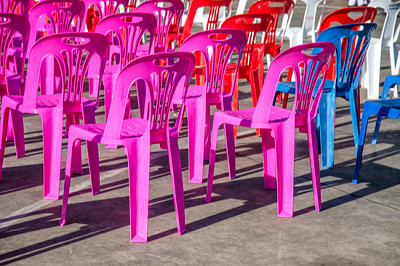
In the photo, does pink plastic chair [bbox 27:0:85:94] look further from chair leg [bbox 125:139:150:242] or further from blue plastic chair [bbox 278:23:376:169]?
chair leg [bbox 125:139:150:242]

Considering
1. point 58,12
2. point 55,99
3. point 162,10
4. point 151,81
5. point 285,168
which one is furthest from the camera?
point 162,10

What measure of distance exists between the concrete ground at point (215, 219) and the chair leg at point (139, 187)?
9cm

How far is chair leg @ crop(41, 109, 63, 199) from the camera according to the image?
16.7ft

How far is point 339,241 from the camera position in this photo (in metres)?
4.53

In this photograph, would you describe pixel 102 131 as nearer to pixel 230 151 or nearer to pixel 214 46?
pixel 214 46

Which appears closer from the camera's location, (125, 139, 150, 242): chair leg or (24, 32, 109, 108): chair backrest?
(125, 139, 150, 242): chair leg

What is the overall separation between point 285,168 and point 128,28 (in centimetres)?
203

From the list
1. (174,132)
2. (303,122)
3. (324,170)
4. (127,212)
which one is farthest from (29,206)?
(324,170)

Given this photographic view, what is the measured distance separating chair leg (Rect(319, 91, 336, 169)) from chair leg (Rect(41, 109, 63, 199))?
2.22 meters

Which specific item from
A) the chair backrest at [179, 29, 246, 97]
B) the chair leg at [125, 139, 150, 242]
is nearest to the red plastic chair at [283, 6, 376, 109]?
the chair backrest at [179, 29, 246, 97]

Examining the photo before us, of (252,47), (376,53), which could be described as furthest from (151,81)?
(376,53)

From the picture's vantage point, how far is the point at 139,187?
14.6 ft

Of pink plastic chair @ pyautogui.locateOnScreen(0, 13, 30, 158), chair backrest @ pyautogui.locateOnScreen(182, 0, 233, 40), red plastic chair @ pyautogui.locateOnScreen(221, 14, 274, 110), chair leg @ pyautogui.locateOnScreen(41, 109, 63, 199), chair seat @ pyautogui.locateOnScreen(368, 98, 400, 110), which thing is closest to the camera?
chair leg @ pyautogui.locateOnScreen(41, 109, 63, 199)

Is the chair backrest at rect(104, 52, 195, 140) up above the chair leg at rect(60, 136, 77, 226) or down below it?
above
